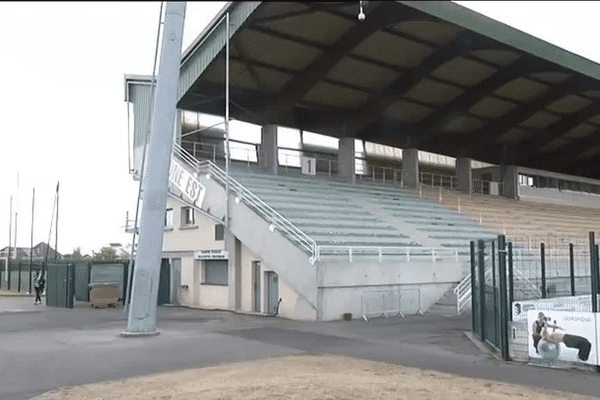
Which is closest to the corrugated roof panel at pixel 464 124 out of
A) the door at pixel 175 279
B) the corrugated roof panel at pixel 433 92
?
the corrugated roof panel at pixel 433 92

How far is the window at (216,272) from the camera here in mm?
25602

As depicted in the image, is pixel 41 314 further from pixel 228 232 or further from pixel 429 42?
pixel 429 42

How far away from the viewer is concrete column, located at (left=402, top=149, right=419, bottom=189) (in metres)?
40.2

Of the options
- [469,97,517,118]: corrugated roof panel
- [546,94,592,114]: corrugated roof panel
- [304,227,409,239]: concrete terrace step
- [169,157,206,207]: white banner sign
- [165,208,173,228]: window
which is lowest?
[304,227,409,239]: concrete terrace step

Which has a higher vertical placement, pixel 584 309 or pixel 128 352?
pixel 584 309

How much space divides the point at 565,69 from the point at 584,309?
2210cm

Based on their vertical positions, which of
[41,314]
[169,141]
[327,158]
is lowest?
[41,314]

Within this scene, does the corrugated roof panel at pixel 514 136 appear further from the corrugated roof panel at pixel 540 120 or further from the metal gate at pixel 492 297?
the metal gate at pixel 492 297

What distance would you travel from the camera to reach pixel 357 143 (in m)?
38.1

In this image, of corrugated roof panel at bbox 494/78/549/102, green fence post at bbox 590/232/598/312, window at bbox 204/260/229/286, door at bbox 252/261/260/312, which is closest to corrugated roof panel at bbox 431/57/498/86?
corrugated roof panel at bbox 494/78/549/102

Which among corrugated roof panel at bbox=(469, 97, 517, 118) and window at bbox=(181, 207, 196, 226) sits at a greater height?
corrugated roof panel at bbox=(469, 97, 517, 118)

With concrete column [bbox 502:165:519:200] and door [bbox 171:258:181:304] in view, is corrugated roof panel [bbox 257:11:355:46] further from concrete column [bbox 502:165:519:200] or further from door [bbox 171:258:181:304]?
concrete column [bbox 502:165:519:200]

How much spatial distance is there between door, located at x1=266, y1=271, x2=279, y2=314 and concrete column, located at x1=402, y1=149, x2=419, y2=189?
65.3ft

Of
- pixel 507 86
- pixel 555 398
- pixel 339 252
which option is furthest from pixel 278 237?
pixel 507 86
